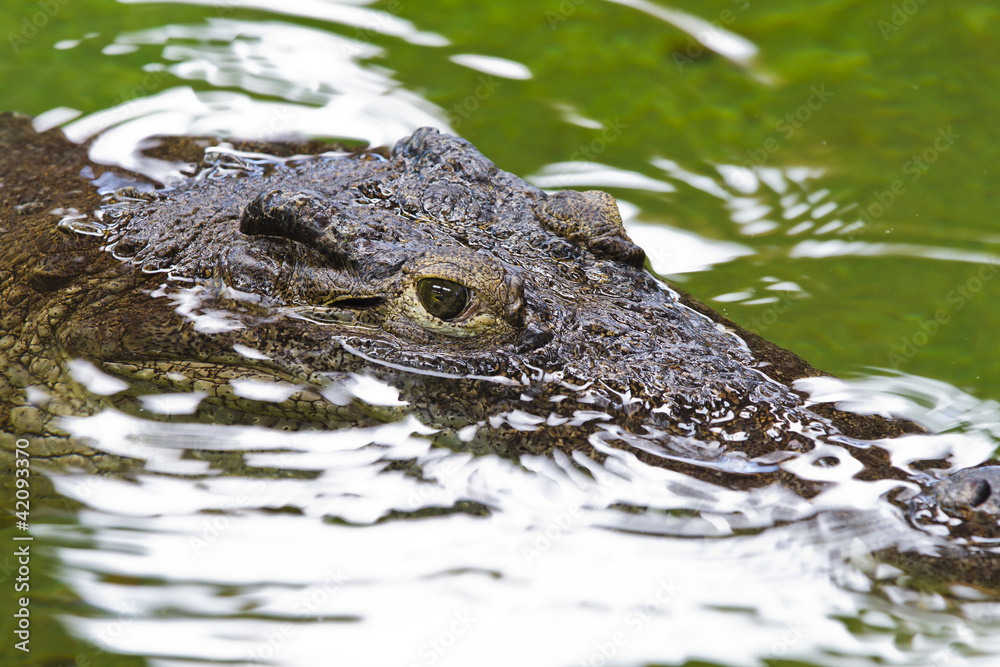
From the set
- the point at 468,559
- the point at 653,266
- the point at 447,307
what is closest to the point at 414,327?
the point at 447,307

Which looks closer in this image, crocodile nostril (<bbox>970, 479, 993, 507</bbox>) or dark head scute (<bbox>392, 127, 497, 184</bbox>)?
crocodile nostril (<bbox>970, 479, 993, 507</bbox>)

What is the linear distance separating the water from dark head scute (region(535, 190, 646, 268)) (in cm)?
89

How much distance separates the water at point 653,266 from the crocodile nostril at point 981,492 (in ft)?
0.88

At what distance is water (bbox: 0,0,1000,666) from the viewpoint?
10.4ft

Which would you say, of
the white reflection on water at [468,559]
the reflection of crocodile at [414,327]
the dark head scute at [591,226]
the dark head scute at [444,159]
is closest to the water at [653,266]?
the white reflection on water at [468,559]

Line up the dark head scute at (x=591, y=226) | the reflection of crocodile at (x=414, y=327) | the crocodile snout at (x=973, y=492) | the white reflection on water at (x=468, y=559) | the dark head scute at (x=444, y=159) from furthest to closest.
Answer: the dark head scute at (x=444, y=159)
the dark head scute at (x=591, y=226)
the reflection of crocodile at (x=414, y=327)
the white reflection on water at (x=468, y=559)
the crocodile snout at (x=973, y=492)

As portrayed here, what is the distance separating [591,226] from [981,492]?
1.79 m

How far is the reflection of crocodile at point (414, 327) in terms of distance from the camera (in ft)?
11.0

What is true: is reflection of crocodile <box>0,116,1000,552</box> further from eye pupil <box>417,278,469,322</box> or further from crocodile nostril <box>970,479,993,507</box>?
crocodile nostril <box>970,479,993,507</box>

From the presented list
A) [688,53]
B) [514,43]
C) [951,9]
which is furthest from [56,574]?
[951,9]

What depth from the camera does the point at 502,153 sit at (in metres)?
5.71

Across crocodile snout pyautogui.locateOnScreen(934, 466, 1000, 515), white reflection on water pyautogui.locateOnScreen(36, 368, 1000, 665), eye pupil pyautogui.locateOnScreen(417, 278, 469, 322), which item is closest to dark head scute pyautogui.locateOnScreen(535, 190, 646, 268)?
eye pupil pyautogui.locateOnScreen(417, 278, 469, 322)

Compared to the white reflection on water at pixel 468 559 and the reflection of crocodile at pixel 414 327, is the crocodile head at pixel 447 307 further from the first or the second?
the white reflection on water at pixel 468 559

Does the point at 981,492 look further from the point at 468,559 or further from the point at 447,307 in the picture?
the point at 447,307
